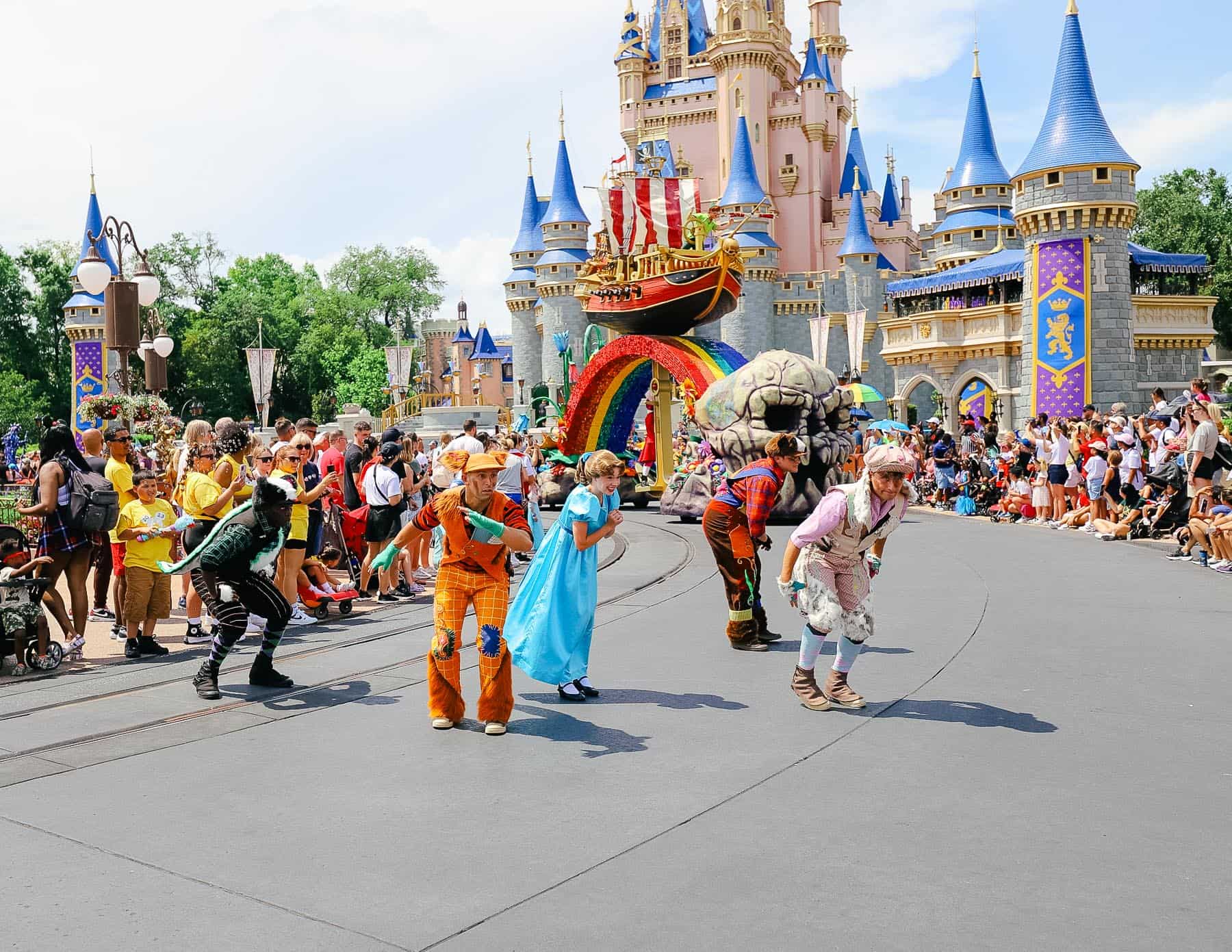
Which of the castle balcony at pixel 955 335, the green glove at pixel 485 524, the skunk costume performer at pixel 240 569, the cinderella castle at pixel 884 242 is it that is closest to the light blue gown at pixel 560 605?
the green glove at pixel 485 524

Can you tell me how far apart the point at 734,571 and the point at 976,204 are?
41540 mm

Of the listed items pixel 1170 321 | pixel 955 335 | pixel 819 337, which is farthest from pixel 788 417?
pixel 1170 321

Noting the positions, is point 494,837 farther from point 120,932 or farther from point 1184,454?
point 1184,454

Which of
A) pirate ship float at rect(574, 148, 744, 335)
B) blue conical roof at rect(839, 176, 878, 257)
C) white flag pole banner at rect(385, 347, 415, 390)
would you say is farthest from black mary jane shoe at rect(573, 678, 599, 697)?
blue conical roof at rect(839, 176, 878, 257)

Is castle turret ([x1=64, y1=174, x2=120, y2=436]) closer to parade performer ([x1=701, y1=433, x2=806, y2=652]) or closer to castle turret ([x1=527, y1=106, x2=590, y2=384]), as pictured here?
castle turret ([x1=527, y1=106, x2=590, y2=384])

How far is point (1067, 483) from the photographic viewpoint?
16.6m

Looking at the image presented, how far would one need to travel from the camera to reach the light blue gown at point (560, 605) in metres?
6.03

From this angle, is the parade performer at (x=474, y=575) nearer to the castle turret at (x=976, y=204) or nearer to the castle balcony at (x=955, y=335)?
the castle balcony at (x=955, y=335)

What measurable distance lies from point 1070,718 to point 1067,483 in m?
11.9

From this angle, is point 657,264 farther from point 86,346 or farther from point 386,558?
point 86,346

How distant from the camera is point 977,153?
45438 mm

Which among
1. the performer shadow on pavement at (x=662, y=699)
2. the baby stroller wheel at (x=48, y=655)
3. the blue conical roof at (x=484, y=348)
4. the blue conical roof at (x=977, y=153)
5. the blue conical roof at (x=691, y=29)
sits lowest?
the performer shadow on pavement at (x=662, y=699)

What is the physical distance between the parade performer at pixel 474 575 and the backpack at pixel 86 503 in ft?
9.68

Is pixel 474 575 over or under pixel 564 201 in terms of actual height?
under
